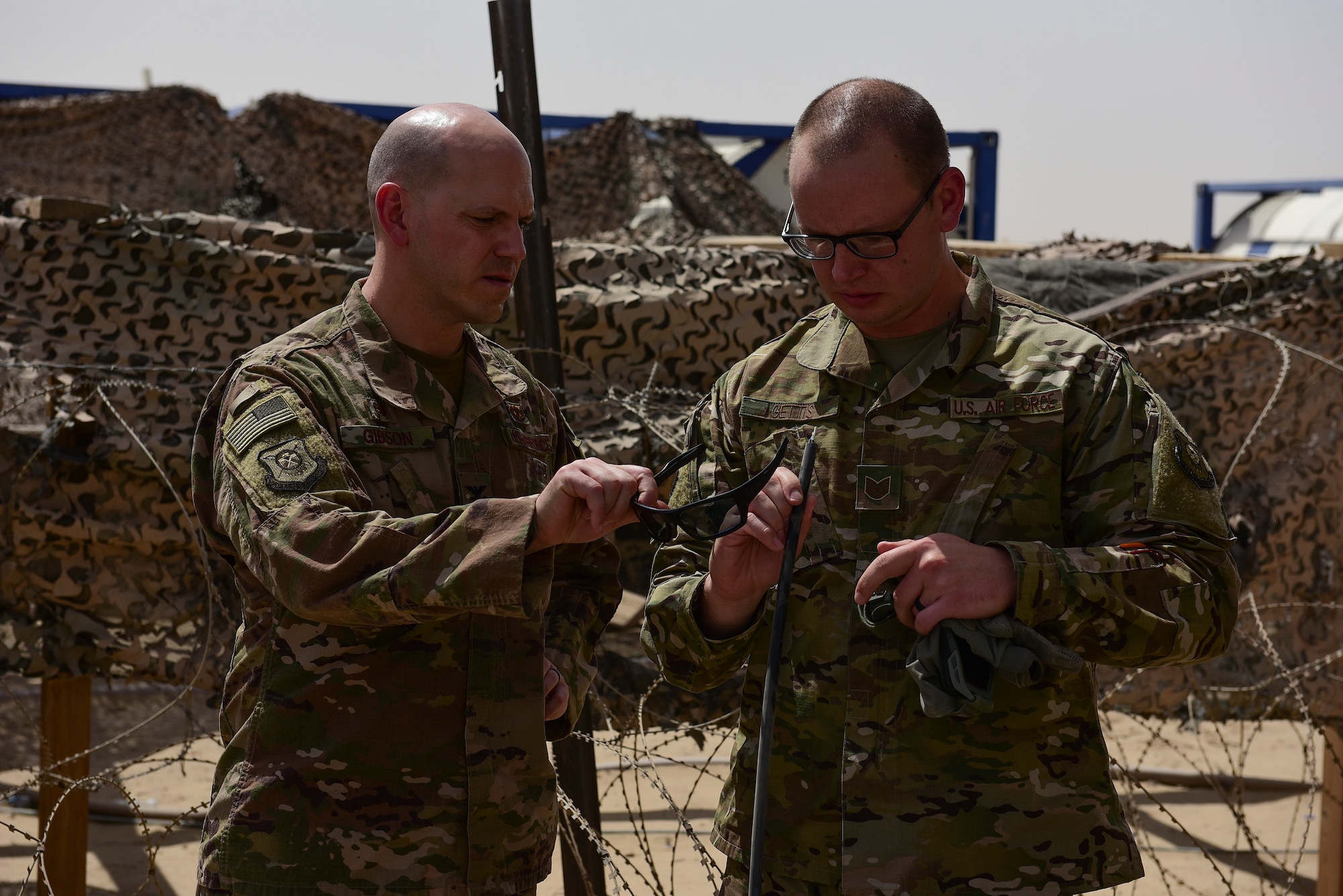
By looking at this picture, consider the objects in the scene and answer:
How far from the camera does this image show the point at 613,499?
5.62ft

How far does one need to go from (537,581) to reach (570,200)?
24.2 ft

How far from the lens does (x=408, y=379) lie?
6.93 ft

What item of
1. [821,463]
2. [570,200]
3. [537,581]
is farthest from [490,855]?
[570,200]

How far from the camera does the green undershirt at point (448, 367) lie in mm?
2189

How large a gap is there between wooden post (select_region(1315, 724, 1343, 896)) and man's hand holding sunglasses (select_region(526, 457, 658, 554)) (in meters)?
3.71

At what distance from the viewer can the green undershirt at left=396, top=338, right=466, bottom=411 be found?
86.2 inches

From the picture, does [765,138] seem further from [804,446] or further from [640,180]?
[804,446]

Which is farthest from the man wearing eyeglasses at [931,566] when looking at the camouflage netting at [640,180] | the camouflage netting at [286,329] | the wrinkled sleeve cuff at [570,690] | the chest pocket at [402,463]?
the camouflage netting at [640,180]

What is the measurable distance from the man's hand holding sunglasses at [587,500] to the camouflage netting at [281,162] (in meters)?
6.98

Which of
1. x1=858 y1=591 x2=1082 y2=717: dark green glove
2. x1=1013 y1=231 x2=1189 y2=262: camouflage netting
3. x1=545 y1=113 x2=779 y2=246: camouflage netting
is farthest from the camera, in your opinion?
x1=545 y1=113 x2=779 y2=246: camouflage netting

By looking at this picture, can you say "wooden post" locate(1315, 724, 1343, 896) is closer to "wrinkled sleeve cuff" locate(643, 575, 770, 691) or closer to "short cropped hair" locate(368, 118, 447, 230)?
"wrinkled sleeve cuff" locate(643, 575, 770, 691)

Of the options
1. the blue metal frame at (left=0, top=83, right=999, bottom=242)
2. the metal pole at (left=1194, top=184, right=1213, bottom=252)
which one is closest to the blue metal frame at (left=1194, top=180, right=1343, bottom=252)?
the metal pole at (left=1194, top=184, right=1213, bottom=252)

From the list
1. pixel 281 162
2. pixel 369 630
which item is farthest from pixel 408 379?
pixel 281 162

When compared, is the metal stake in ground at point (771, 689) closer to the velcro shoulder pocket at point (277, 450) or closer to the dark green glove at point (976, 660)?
the dark green glove at point (976, 660)
